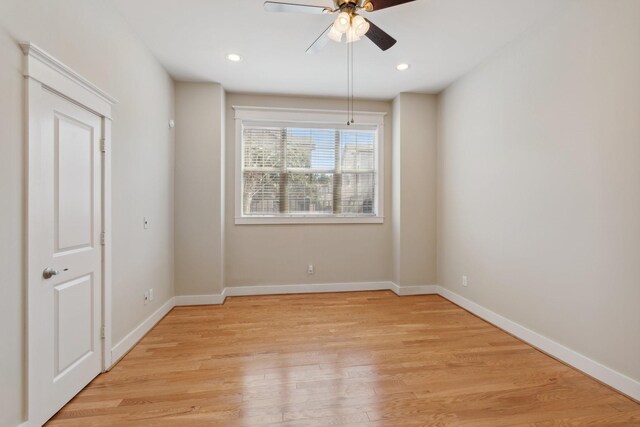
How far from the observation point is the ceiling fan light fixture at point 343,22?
6.62 ft

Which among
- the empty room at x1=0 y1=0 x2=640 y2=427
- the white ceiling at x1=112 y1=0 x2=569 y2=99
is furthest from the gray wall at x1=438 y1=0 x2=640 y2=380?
the white ceiling at x1=112 y1=0 x2=569 y2=99

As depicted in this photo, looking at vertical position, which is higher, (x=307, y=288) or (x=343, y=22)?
(x=343, y=22)

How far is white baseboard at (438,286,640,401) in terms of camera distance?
1.93 metres

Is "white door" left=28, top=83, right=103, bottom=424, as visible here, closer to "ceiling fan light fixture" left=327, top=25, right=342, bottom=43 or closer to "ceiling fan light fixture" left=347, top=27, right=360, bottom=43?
"ceiling fan light fixture" left=327, top=25, right=342, bottom=43

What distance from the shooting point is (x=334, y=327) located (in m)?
3.06

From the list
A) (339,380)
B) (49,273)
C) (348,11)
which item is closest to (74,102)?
(49,273)

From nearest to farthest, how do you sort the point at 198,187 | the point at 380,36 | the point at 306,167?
the point at 380,36, the point at 198,187, the point at 306,167

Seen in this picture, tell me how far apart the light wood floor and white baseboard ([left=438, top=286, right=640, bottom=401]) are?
66mm

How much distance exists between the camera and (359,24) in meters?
2.05

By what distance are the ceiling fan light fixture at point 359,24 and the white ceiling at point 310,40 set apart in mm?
420

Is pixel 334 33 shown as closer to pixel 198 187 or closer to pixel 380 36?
pixel 380 36

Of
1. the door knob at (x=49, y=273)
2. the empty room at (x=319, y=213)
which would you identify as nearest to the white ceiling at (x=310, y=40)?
the empty room at (x=319, y=213)

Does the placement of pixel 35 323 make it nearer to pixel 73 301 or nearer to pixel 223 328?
pixel 73 301

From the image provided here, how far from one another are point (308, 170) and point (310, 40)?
6.03 feet
